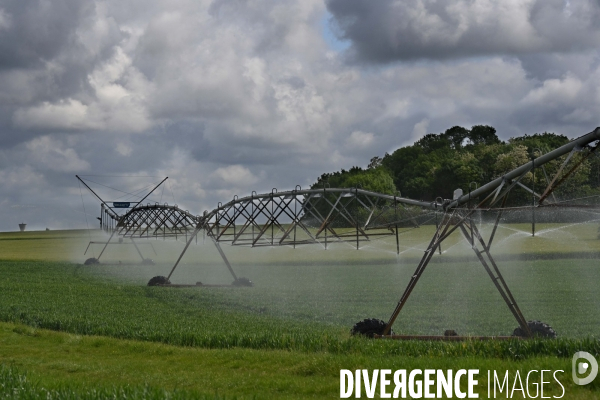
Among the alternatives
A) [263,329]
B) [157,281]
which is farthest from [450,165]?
[263,329]

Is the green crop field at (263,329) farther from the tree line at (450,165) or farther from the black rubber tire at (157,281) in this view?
the tree line at (450,165)

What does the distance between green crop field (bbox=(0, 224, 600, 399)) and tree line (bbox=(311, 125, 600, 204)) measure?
1855cm

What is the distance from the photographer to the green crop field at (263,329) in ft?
33.0

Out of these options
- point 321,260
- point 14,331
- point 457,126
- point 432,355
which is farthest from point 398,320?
point 457,126

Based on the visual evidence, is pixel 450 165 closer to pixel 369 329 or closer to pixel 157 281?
pixel 157 281

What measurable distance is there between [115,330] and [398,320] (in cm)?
690

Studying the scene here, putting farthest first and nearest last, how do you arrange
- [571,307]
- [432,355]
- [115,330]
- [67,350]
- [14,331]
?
[571,307]
[14,331]
[115,330]
[67,350]
[432,355]

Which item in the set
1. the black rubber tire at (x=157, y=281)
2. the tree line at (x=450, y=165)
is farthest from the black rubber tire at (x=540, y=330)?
the tree line at (x=450, y=165)

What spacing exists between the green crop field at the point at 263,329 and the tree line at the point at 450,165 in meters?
18.5

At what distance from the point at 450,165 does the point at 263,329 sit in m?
50.9

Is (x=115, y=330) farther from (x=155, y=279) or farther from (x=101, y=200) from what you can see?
(x=101, y=200)

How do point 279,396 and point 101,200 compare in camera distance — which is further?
point 101,200

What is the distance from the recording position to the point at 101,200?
50156 mm

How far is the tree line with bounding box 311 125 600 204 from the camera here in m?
59.5
